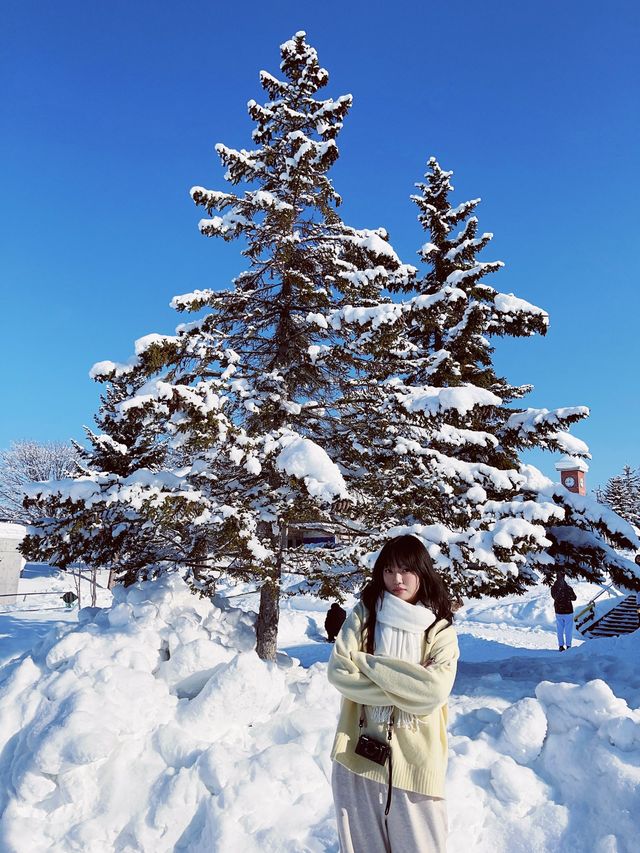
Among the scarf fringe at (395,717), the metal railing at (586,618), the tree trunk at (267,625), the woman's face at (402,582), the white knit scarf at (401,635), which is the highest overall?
the woman's face at (402,582)

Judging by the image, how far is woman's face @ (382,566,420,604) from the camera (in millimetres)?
2771

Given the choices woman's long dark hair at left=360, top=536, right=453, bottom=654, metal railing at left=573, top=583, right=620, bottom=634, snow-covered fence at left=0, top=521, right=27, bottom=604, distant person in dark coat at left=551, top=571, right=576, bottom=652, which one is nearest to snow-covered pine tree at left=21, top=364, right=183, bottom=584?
woman's long dark hair at left=360, top=536, right=453, bottom=654

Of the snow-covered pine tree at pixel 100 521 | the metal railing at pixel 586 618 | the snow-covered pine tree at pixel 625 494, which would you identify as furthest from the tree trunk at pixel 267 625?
the snow-covered pine tree at pixel 625 494

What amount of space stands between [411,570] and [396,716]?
70 centimetres

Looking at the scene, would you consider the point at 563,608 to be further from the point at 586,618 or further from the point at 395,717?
the point at 395,717

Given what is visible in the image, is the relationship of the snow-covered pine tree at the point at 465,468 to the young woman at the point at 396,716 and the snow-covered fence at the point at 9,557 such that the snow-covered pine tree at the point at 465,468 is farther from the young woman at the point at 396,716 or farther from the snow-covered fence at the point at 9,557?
the snow-covered fence at the point at 9,557

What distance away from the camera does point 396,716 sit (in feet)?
8.66

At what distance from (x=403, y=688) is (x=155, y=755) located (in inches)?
151

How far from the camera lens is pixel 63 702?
5395 millimetres

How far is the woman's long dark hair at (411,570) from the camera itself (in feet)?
9.15

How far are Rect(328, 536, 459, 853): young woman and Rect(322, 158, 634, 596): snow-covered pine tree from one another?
3494 mm

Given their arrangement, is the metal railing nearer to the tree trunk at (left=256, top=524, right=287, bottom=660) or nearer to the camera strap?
the tree trunk at (left=256, top=524, right=287, bottom=660)

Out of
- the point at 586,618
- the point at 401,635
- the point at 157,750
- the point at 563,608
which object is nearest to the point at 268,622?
the point at 157,750

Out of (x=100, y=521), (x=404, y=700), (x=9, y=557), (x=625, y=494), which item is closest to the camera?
(x=404, y=700)
